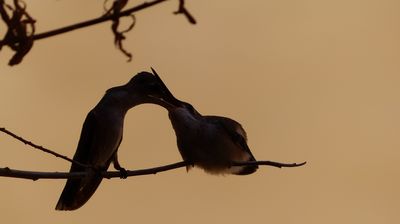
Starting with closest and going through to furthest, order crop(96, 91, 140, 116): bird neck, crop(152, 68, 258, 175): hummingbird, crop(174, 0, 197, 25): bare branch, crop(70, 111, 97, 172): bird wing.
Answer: crop(174, 0, 197, 25): bare branch < crop(152, 68, 258, 175): hummingbird < crop(96, 91, 140, 116): bird neck < crop(70, 111, 97, 172): bird wing

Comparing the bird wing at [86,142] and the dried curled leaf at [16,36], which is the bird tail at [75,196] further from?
the dried curled leaf at [16,36]

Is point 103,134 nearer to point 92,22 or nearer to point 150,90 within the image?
point 150,90

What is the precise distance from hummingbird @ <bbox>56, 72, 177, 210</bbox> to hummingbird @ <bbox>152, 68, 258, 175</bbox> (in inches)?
16.2

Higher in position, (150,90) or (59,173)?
(150,90)

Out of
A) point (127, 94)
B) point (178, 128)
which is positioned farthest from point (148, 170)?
point (127, 94)

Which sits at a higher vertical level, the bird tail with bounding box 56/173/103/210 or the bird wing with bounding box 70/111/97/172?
the bird wing with bounding box 70/111/97/172

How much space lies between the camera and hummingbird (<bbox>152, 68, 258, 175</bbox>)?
19.5ft

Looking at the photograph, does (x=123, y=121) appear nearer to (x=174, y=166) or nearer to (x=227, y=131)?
(x=227, y=131)

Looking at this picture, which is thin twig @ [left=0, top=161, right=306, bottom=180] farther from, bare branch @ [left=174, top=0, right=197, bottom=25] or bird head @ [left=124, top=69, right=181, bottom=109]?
bare branch @ [left=174, top=0, right=197, bottom=25]

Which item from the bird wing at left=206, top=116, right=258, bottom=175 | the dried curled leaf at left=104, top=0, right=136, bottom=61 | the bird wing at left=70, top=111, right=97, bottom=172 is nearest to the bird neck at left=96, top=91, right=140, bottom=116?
the bird wing at left=70, top=111, right=97, bottom=172

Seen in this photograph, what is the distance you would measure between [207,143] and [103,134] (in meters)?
1.29

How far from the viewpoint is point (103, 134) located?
6.78 metres

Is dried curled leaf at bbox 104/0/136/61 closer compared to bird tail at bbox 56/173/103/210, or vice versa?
dried curled leaf at bbox 104/0/136/61

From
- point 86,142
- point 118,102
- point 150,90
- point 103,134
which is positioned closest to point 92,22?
point 150,90
